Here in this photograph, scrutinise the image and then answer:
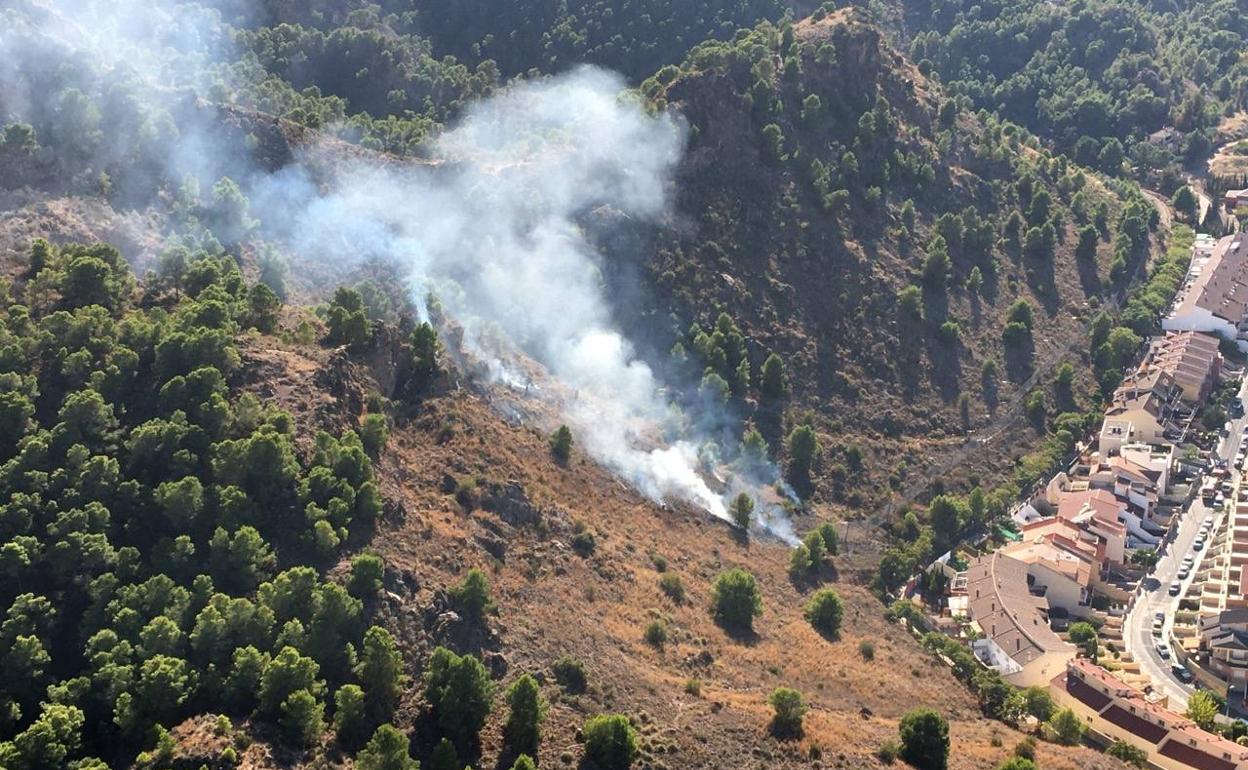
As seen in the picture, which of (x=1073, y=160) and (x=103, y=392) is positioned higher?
(x=1073, y=160)

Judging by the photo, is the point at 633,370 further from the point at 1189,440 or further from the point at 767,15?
the point at 767,15

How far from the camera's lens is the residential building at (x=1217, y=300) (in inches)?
5404

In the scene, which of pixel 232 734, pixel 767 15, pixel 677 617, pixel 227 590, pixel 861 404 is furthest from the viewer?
pixel 767 15

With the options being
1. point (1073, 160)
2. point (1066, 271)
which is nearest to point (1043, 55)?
point (1073, 160)

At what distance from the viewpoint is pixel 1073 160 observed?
173375 mm

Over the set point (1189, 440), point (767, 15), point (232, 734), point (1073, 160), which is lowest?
point (232, 734)

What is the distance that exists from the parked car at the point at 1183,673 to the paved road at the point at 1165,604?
0.32 meters

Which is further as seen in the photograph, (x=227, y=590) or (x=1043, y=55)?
(x=1043, y=55)

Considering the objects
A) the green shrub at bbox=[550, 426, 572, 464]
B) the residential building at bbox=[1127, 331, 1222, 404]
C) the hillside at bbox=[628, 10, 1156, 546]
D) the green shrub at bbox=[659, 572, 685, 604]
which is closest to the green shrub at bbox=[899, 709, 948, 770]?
the green shrub at bbox=[659, 572, 685, 604]

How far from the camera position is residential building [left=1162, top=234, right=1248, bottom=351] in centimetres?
13725

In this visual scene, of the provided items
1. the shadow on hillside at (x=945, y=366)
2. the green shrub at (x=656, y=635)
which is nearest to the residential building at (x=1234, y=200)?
the shadow on hillside at (x=945, y=366)

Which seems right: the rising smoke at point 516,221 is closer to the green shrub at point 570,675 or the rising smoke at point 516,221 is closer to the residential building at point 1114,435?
the green shrub at point 570,675

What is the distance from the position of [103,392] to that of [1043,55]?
6210 inches

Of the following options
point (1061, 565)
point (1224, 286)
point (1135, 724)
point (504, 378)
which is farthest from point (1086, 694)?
point (1224, 286)
